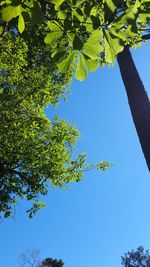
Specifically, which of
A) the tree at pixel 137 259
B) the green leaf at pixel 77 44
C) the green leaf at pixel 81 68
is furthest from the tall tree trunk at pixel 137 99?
the tree at pixel 137 259

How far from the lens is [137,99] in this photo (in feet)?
18.4

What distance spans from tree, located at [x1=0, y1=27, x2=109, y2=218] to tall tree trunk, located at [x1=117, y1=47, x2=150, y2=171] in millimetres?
9775

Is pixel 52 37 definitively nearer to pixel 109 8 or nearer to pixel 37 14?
pixel 37 14

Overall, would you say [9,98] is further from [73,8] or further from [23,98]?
[73,8]

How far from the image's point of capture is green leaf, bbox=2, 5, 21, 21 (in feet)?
8.91

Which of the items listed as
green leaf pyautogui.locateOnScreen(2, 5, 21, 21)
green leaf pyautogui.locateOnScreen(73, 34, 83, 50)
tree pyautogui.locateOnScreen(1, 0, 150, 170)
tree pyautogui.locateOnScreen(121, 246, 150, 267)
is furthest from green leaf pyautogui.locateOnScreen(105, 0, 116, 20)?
tree pyautogui.locateOnScreen(121, 246, 150, 267)

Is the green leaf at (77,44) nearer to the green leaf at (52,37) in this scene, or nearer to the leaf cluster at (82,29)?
the leaf cluster at (82,29)

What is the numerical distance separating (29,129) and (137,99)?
11851 millimetres

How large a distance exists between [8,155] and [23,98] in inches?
114

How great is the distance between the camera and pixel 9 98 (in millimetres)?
16922

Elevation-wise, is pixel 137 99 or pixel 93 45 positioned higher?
pixel 137 99

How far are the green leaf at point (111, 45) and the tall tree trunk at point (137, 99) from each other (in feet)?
7.97

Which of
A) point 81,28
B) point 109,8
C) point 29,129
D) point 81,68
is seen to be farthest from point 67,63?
point 29,129

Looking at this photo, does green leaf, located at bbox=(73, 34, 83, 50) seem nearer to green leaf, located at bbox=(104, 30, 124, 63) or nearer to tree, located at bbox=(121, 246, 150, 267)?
green leaf, located at bbox=(104, 30, 124, 63)
